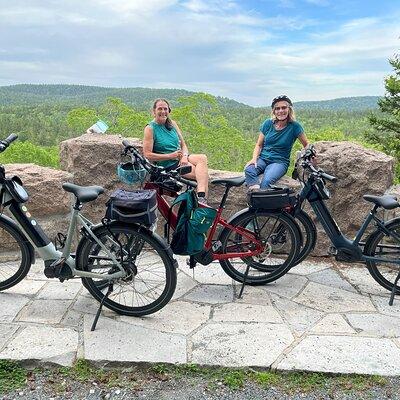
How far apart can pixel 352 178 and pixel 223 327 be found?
6.58 feet

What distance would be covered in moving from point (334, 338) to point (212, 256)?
1.11 m

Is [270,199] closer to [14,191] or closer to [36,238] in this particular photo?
[36,238]

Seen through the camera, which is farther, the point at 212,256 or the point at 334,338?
the point at 212,256

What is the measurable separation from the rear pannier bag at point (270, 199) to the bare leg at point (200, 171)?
418 millimetres

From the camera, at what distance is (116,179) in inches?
171

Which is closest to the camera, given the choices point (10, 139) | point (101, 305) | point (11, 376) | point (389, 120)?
point (11, 376)

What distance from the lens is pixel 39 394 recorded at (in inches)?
94.0

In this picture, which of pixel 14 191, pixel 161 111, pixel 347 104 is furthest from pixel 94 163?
pixel 347 104

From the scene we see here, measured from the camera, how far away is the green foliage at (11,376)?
2.44 meters

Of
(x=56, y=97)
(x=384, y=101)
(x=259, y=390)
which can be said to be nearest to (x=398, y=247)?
(x=259, y=390)

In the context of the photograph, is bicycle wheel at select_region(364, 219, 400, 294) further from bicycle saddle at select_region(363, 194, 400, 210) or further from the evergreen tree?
the evergreen tree

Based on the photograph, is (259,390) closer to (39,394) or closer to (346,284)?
(39,394)

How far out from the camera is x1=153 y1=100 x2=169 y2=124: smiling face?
416cm

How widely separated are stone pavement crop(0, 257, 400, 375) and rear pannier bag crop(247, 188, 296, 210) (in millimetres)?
701
